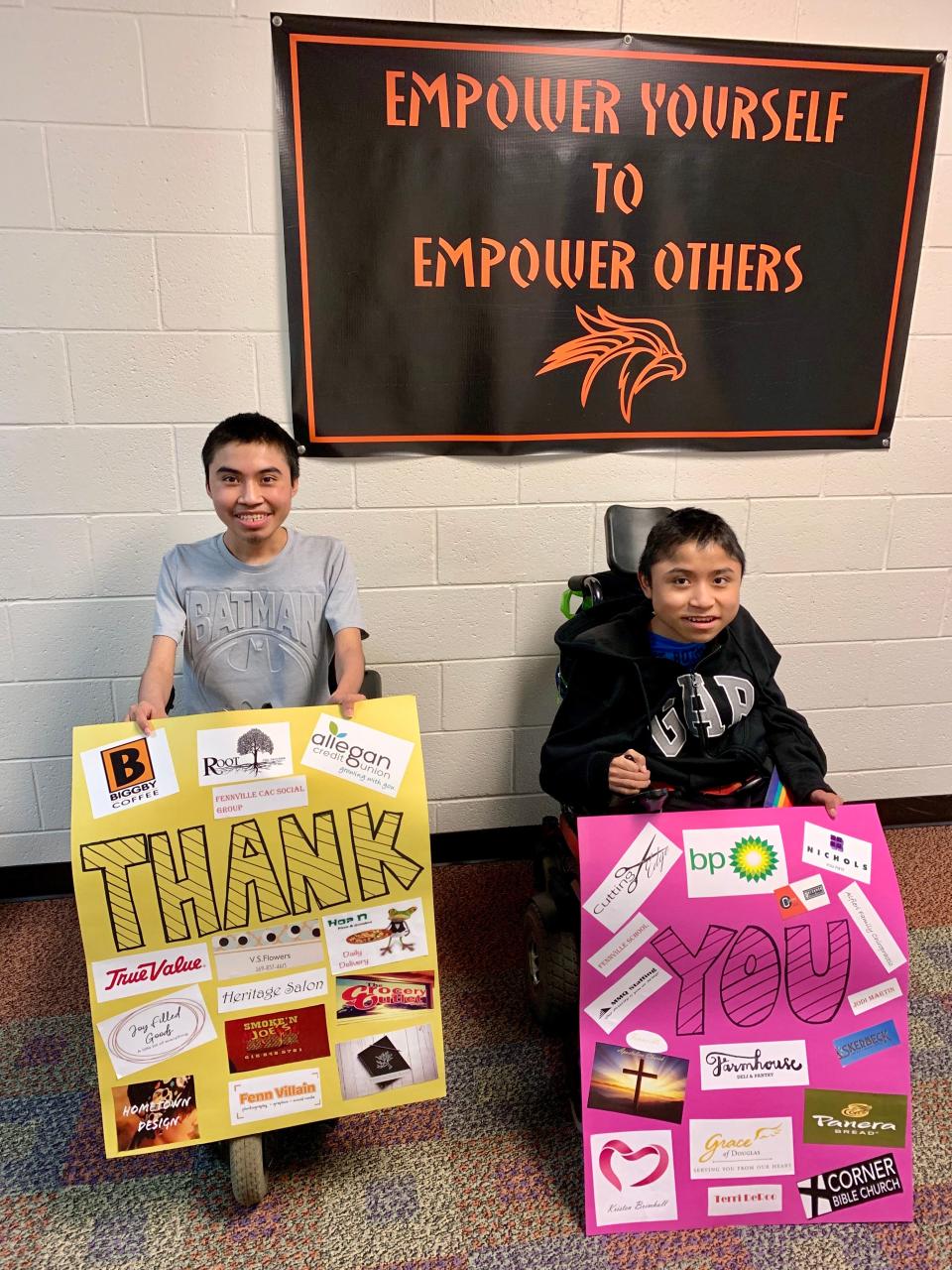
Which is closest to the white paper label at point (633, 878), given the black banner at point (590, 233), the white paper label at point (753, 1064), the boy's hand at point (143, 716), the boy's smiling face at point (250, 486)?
the white paper label at point (753, 1064)

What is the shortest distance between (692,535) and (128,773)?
96 centimetres

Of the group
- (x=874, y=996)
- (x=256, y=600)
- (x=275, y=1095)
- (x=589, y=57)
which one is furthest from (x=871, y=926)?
(x=589, y=57)

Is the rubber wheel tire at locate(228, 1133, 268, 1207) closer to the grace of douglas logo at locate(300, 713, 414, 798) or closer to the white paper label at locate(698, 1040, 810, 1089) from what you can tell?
the grace of douglas logo at locate(300, 713, 414, 798)

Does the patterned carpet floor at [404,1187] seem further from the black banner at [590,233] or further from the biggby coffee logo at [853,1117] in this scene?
the black banner at [590,233]

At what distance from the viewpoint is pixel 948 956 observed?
188 cm

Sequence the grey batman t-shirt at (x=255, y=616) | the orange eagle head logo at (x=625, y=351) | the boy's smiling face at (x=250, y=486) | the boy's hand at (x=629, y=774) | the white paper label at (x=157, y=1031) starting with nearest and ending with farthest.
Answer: the white paper label at (x=157, y=1031), the boy's hand at (x=629, y=774), the boy's smiling face at (x=250, y=486), the grey batman t-shirt at (x=255, y=616), the orange eagle head logo at (x=625, y=351)

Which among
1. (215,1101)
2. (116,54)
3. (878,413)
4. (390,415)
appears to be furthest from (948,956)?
(116,54)

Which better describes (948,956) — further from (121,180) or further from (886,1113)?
(121,180)

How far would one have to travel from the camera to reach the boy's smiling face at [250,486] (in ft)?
4.91

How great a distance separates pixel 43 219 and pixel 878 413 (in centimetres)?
190

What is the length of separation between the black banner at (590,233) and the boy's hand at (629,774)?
0.86 metres

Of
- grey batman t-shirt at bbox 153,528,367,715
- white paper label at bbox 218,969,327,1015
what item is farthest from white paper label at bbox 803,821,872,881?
grey batman t-shirt at bbox 153,528,367,715

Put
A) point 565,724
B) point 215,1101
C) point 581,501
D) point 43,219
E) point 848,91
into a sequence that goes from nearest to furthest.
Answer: point 215,1101 < point 565,724 < point 43,219 < point 848,91 < point 581,501

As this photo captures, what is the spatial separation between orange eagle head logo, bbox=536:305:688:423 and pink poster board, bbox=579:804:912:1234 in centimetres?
107
